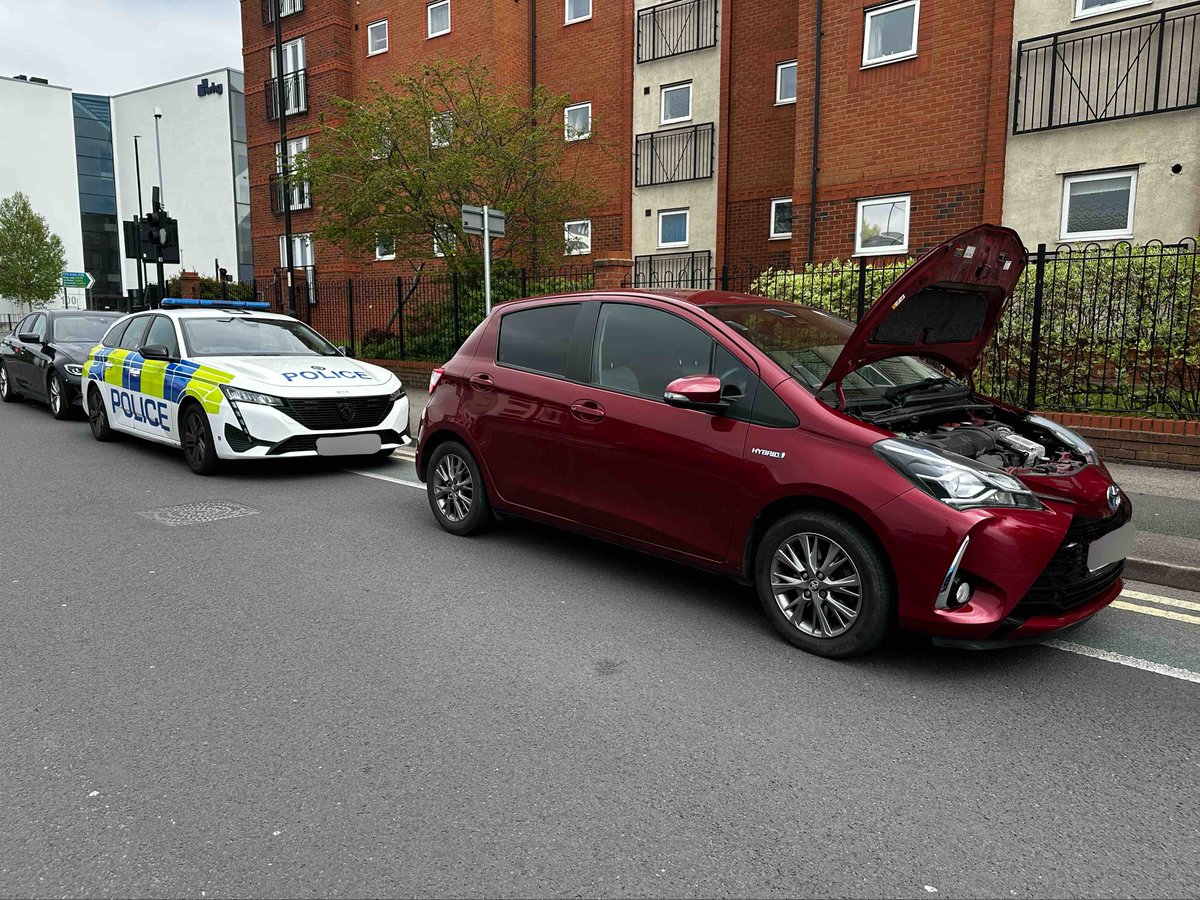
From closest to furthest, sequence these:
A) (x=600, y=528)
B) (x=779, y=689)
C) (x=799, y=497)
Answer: (x=779, y=689) < (x=799, y=497) < (x=600, y=528)

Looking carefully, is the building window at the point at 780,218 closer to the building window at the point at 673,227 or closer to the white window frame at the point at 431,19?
the building window at the point at 673,227

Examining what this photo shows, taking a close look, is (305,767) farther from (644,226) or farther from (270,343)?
(644,226)

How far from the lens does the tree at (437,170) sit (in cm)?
1495

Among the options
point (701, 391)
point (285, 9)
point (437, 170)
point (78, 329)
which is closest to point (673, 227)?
point (437, 170)

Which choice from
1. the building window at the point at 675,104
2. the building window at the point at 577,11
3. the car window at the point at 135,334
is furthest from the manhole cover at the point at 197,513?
the building window at the point at 577,11

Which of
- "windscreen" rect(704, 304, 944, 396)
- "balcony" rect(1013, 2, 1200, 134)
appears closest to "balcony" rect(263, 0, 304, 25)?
"balcony" rect(1013, 2, 1200, 134)

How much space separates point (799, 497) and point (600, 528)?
1.35 metres

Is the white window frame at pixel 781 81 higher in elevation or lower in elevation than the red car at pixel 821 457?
higher

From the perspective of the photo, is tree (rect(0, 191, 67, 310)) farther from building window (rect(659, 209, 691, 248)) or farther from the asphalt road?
the asphalt road

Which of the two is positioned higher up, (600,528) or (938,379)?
(938,379)

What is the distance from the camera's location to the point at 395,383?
8.84 m

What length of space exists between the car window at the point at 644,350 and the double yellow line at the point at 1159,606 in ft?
8.57

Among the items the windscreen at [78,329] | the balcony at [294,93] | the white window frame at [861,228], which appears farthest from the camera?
the balcony at [294,93]

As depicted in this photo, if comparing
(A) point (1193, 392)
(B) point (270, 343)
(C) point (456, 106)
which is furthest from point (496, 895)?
(C) point (456, 106)
